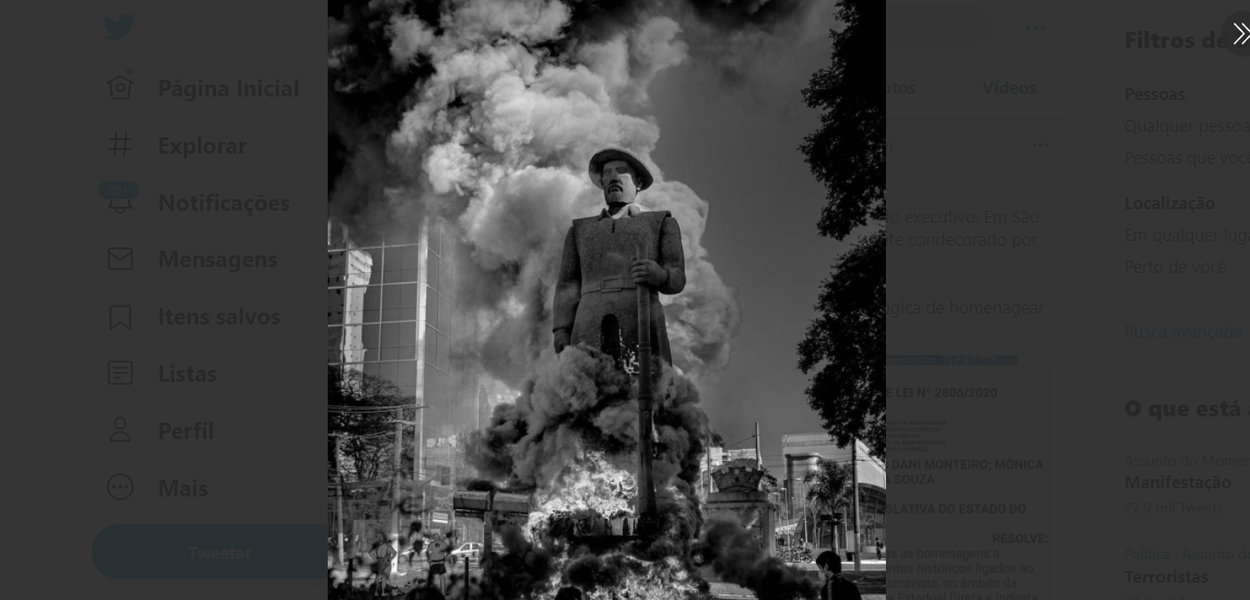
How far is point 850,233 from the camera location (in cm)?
985

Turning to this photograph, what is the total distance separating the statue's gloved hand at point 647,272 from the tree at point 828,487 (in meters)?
4.63

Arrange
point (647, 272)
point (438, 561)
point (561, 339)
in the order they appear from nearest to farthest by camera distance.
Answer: point (438, 561) < point (647, 272) < point (561, 339)

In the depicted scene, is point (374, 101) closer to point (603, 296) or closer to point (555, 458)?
point (603, 296)

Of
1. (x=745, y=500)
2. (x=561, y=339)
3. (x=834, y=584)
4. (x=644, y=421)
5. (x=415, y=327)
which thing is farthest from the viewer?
(x=415, y=327)

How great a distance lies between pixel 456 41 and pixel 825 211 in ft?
12.8

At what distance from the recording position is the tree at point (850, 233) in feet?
31.4

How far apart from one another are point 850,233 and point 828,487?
21.7 ft

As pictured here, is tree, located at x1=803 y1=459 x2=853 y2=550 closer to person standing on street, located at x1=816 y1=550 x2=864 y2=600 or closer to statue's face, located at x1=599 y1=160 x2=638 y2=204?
statue's face, located at x1=599 y1=160 x2=638 y2=204

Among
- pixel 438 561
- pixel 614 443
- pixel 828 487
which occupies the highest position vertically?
pixel 614 443

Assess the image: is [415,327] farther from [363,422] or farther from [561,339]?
[561,339]
